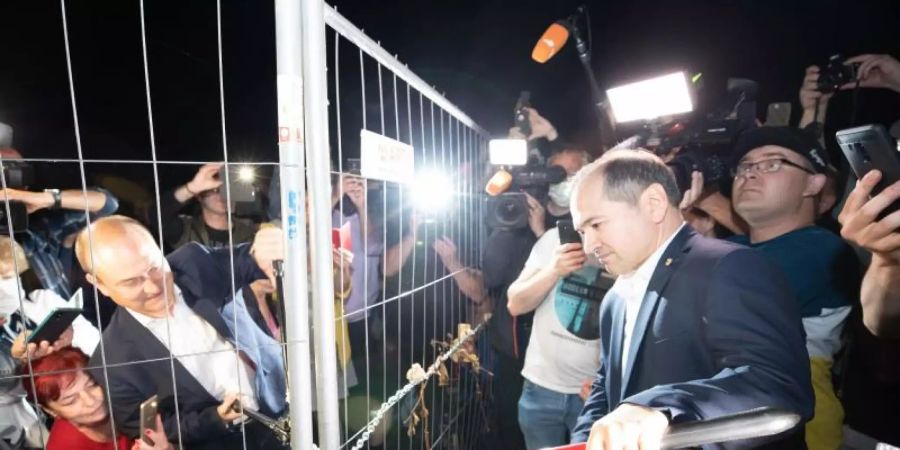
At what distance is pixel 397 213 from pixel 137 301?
104 centimetres

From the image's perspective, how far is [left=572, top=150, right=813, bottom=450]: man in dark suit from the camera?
0.91m

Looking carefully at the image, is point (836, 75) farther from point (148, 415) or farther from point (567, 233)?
point (148, 415)

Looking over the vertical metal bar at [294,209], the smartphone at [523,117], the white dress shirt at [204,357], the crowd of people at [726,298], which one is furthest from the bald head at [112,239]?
the smartphone at [523,117]

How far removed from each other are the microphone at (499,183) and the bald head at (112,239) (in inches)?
53.6

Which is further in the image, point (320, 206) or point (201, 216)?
point (201, 216)

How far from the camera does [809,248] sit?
4.48ft

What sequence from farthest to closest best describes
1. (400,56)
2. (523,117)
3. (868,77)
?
(400,56)
(523,117)
(868,77)

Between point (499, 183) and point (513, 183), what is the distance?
9cm

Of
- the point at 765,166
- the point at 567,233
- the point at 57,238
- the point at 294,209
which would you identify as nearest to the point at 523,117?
the point at 567,233

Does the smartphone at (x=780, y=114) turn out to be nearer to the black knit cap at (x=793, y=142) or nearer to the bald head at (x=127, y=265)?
the black knit cap at (x=793, y=142)

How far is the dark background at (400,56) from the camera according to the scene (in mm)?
2193

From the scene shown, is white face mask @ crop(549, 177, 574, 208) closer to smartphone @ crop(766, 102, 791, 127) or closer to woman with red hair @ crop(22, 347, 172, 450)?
smartphone @ crop(766, 102, 791, 127)

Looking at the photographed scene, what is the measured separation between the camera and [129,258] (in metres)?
1.27

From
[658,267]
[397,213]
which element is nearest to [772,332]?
[658,267]
